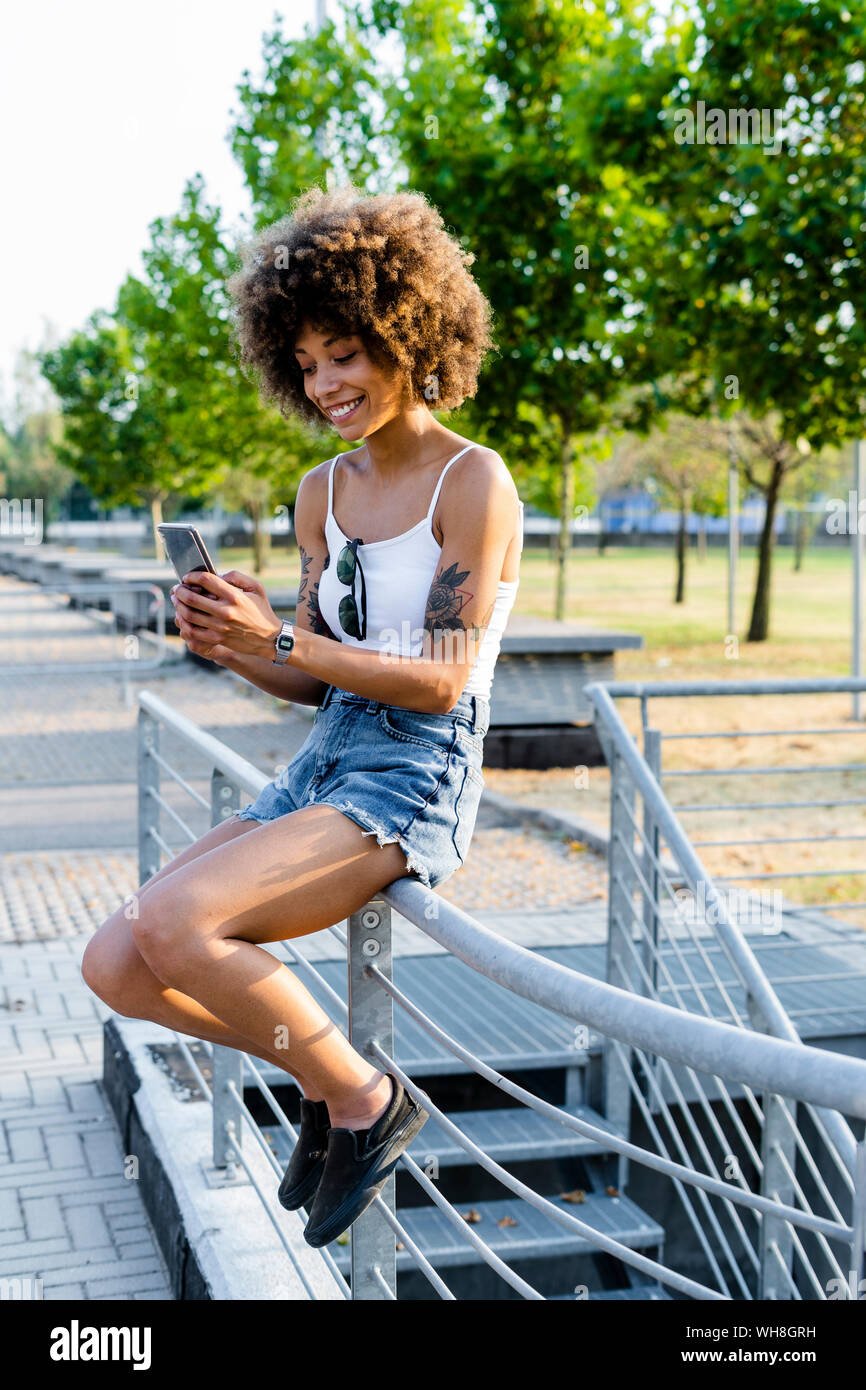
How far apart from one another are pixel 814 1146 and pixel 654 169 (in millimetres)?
8192

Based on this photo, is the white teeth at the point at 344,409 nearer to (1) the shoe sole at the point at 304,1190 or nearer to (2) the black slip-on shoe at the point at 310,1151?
(2) the black slip-on shoe at the point at 310,1151

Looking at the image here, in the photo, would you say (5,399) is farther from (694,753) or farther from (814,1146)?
(814,1146)

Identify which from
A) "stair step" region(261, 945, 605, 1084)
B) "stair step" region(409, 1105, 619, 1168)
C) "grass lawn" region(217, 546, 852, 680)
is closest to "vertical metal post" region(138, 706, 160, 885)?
"stair step" region(261, 945, 605, 1084)

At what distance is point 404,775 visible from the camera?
2570 millimetres

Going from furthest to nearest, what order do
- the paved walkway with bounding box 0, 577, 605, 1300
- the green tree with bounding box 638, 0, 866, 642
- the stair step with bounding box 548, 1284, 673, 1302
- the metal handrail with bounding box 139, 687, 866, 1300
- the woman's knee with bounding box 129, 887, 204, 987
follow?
1. the green tree with bounding box 638, 0, 866, 642
2. the stair step with bounding box 548, 1284, 673, 1302
3. the paved walkway with bounding box 0, 577, 605, 1300
4. the woman's knee with bounding box 129, 887, 204, 987
5. the metal handrail with bounding box 139, 687, 866, 1300

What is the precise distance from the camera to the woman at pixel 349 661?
7.97 feet

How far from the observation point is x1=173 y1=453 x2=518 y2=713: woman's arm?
2.44 meters

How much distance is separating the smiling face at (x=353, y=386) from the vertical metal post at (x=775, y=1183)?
6.80 ft

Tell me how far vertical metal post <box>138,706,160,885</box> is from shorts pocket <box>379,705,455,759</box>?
96.0 inches

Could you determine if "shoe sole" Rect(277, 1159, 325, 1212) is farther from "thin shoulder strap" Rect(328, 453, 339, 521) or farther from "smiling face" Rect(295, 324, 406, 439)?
"smiling face" Rect(295, 324, 406, 439)

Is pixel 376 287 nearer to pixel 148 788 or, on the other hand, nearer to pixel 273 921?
pixel 273 921

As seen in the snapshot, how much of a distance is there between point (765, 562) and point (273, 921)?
889 inches

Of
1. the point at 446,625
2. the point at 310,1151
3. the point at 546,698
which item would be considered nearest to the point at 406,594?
the point at 446,625
